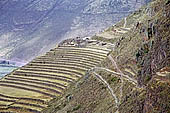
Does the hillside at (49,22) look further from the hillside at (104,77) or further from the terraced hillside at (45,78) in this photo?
the hillside at (104,77)

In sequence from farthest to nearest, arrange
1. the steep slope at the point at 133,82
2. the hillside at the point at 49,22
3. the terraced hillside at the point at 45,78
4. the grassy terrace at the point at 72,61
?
the hillside at the point at 49,22 → the grassy terrace at the point at 72,61 → the terraced hillside at the point at 45,78 → the steep slope at the point at 133,82

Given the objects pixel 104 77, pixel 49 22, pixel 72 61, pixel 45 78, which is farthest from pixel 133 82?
pixel 49 22

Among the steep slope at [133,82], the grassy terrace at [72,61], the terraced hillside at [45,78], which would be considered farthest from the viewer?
the grassy terrace at [72,61]

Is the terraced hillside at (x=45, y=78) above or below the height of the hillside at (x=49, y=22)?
below

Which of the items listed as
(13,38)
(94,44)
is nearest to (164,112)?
(94,44)

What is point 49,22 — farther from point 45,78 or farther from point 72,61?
point 45,78

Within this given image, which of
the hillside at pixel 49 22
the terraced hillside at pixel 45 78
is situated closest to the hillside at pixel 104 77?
the terraced hillside at pixel 45 78

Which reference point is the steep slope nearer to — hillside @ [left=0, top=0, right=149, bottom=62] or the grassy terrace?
the grassy terrace
